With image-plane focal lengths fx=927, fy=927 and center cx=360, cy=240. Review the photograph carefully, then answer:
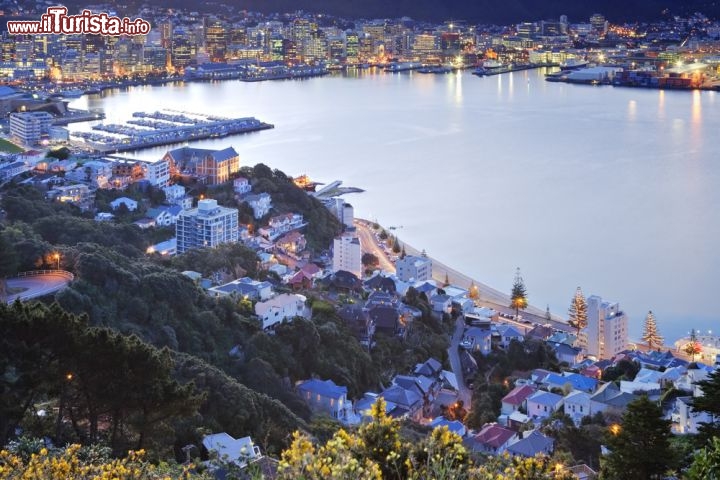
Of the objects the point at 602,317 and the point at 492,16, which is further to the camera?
the point at 492,16

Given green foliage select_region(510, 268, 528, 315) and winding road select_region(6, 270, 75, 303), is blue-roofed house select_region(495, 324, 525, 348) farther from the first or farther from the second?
winding road select_region(6, 270, 75, 303)

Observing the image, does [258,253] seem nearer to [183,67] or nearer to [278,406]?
[278,406]

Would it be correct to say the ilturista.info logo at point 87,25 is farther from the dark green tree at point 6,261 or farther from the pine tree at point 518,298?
the dark green tree at point 6,261

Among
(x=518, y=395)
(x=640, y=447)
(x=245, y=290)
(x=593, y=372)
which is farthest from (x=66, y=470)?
(x=593, y=372)

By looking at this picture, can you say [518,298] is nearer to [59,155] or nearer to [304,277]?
[304,277]

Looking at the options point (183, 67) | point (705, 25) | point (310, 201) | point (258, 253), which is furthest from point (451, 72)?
point (258, 253)
